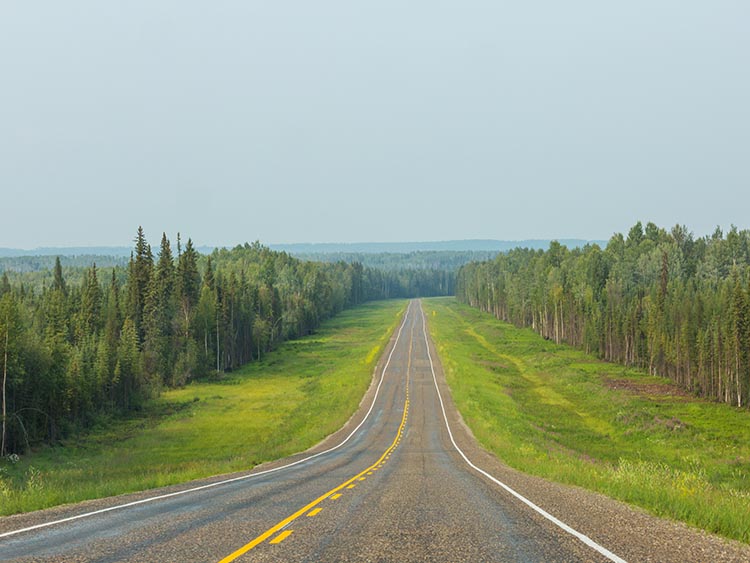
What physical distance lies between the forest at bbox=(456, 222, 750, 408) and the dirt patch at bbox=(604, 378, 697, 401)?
7.38ft

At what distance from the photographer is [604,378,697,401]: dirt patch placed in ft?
249

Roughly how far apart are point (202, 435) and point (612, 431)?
121 feet

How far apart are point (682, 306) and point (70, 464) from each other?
262 ft

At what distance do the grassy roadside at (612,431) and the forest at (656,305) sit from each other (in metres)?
4.44

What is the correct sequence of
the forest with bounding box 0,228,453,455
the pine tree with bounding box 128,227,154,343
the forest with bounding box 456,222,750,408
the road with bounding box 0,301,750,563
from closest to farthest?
the road with bounding box 0,301,750,563 < the forest with bounding box 0,228,453,455 < the forest with bounding box 456,222,750,408 < the pine tree with bounding box 128,227,154,343

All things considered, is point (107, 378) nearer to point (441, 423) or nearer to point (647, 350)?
point (441, 423)

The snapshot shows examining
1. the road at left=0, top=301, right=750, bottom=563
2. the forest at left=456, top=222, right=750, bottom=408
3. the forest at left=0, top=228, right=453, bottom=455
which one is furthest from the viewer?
the forest at left=456, top=222, right=750, bottom=408

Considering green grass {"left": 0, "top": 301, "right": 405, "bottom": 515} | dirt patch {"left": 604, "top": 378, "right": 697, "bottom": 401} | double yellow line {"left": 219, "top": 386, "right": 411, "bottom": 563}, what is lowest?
dirt patch {"left": 604, "top": 378, "right": 697, "bottom": 401}

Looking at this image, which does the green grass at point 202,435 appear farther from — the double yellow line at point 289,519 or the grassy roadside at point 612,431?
the grassy roadside at point 612,431

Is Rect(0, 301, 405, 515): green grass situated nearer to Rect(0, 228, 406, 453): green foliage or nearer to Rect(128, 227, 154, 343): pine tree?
Rect(0, 228, 406, 453): green foliage

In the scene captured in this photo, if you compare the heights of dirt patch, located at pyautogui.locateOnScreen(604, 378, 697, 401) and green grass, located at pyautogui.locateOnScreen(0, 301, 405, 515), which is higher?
green grass, located at pyautogui.locateOnScreen(0, 301, 405, 515)

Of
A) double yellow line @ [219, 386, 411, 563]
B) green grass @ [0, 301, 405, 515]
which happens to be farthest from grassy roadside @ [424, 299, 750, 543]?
green grass @ [0, 301, 405, 515]

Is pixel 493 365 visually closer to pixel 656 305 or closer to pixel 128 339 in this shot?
pixel 656 305

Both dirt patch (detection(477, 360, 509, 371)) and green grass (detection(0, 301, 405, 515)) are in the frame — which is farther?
dirt patch (detection(477, 360, 509, 371))
